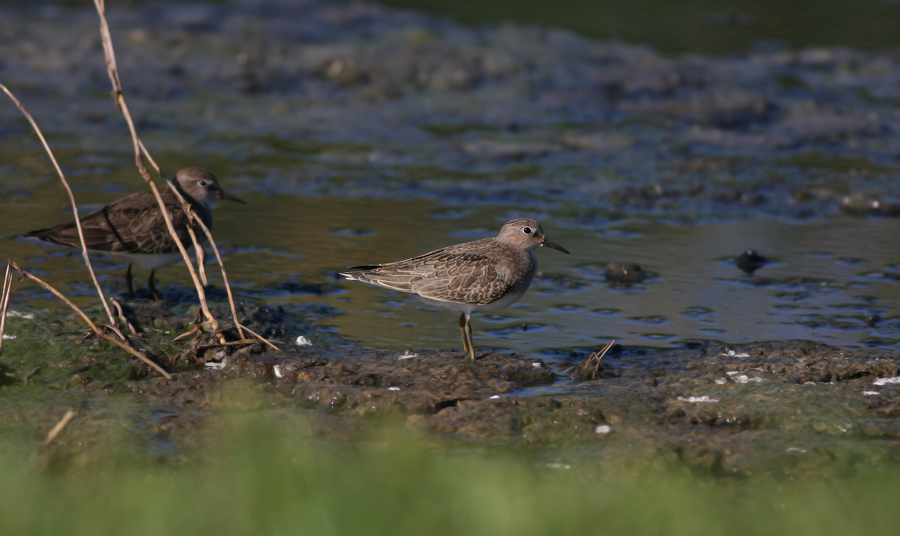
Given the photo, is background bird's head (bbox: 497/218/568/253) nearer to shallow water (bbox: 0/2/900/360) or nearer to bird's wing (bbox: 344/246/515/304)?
bird's wing (bbox: 344/246/515/304)

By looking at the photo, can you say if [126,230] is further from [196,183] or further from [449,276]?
[449,276]

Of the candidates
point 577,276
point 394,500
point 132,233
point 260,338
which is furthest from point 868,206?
point 394,500

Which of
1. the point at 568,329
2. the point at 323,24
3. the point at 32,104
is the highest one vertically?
the point at 323,24

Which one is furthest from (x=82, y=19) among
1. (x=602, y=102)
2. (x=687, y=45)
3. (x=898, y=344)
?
(x=898, y=344)

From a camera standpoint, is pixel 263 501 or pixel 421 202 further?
pixel 421 202

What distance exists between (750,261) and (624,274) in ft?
3.97

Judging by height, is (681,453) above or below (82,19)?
below

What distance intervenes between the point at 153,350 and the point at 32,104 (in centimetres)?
745

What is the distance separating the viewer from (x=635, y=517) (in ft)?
13.6

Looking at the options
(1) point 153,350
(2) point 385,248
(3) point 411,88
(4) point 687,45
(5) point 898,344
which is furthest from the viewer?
(4) point 687,45

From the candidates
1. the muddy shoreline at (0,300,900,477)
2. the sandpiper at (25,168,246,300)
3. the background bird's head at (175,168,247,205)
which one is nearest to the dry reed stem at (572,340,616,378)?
the muddy shoreline at (0,300,900,477)

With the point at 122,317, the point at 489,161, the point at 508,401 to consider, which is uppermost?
the point at 489,161

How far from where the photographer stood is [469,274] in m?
7.06

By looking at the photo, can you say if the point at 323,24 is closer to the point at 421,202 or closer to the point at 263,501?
the point at 421,202
